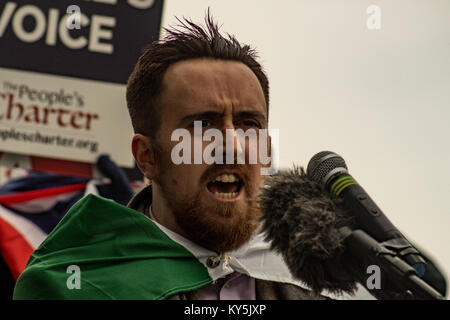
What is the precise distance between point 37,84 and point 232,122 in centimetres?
458

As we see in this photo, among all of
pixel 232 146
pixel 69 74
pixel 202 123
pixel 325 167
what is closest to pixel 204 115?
pixel 202 123

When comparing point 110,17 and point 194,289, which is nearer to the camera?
point 194,289

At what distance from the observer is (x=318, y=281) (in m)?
2.66

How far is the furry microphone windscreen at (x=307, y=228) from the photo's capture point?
2516 mm

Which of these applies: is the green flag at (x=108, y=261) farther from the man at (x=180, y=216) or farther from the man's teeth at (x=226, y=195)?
the man's teeth at (x=226, y=195)

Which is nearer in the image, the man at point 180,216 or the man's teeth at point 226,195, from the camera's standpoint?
the man's teeth at point 226,195

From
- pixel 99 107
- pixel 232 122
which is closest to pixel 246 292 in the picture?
pixel 232 122

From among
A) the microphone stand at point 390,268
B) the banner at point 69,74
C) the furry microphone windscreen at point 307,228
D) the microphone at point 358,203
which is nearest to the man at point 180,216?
the furry microphone windscreen at point 307,228

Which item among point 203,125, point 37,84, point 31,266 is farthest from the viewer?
point 37,84

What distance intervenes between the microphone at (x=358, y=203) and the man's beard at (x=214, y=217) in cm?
83

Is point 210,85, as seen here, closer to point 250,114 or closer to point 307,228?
point 250,114

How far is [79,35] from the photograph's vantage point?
25.8ft

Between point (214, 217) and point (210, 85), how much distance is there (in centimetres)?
59
